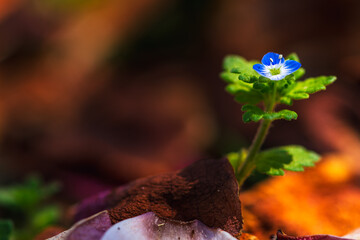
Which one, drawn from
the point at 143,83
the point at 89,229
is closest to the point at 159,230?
the point at 89,229

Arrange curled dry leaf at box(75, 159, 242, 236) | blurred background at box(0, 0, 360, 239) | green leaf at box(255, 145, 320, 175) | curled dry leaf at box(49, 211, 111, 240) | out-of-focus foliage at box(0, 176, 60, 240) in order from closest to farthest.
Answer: curled dry leaf at box(49, 211, 111, 240), curled dry leaf at box(75, 159, 242, 236), green leaf at box(255, 145, 320, 175), out-of-focus foliage at box(0, 176, 60, 240), blurred background at box(0, 0, 360, 239)

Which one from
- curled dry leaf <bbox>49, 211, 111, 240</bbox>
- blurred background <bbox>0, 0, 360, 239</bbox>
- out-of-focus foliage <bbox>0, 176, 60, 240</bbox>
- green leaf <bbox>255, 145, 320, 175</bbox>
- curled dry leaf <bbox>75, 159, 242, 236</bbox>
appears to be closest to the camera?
curled dry leaf <bbox>49, 211, 111, 240</bbox>

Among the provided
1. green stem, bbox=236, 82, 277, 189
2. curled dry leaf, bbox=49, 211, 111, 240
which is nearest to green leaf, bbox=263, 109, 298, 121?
green stem, bbox=236, 82, 277, 189

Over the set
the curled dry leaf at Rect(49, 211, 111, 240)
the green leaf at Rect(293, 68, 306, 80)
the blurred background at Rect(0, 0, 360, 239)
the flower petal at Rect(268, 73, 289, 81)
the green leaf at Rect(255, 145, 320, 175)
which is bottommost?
the curled dry leaf at Rect(49, 211, 111, 240)

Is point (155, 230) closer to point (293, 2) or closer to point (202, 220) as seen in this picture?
point (202, 220)

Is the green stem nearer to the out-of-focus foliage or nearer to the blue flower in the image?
the blue flower

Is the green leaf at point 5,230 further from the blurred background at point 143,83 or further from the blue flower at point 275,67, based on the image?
the blurred background at point 143,83

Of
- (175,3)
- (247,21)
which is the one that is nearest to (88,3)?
(175,3)
